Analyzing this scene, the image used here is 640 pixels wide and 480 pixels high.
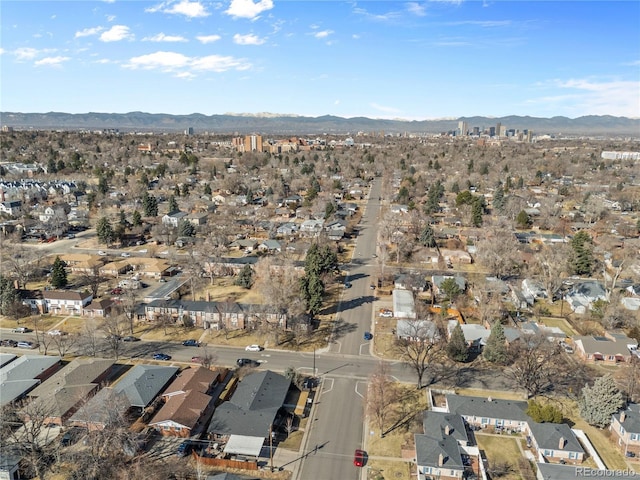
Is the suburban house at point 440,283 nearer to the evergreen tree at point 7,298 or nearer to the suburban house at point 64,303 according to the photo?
the suburban house at point 64,303

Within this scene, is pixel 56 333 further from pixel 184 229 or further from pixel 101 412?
pixel 184 229

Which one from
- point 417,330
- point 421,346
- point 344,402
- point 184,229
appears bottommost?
point 344,402

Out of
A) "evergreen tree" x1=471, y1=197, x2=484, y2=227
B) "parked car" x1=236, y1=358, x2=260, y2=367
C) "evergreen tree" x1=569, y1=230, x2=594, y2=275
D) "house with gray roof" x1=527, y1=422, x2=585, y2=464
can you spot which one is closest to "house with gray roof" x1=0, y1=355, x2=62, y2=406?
"parked car" x1=236, y1=358, x2=260, y2=367

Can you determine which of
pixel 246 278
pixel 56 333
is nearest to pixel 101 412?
pixel 56 333

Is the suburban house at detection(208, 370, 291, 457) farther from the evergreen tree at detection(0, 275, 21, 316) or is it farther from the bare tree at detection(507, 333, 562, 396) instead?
the evergreen tree at detection(0, 275, 21, 316)

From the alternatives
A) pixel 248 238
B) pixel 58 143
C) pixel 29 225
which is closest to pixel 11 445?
pixel 248 238

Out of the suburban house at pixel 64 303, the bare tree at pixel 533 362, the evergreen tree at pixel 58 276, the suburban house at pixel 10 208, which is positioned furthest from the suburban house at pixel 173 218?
the bare tree at pixel 533 362
